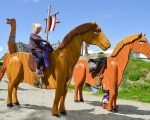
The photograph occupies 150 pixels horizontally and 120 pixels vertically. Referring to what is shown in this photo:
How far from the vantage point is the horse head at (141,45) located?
620cm

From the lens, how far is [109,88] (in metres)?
6.66

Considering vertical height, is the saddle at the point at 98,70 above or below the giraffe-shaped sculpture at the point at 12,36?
below

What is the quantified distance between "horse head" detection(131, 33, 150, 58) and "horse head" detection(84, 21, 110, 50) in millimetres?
1778

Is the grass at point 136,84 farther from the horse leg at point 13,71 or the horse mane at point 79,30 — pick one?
the horse leg at point 13,71

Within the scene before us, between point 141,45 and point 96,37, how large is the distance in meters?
1.92

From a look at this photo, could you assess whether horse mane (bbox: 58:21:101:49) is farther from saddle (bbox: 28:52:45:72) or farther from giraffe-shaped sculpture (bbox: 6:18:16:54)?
giraffe-shaped sculpture (bbox: 6:18:16:54)

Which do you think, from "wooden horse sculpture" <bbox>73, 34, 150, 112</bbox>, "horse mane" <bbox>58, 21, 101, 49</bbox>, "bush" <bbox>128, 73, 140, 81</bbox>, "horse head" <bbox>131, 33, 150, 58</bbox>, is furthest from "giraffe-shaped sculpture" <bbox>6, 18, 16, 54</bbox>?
"bush" <bbox>128, 73, 140, 81</bbox>

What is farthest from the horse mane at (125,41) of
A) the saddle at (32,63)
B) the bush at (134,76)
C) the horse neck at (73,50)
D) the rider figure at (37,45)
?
the bush at (134,76)

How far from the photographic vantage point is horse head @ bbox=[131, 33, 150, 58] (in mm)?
6195

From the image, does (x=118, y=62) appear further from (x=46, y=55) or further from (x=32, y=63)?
(x=32, y=63)

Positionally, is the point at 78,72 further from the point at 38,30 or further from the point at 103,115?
the point at 38,30

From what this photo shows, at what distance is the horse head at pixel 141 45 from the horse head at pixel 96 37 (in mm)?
1778

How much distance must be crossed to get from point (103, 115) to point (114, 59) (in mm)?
1725

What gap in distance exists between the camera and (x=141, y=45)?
6258 millimetres
